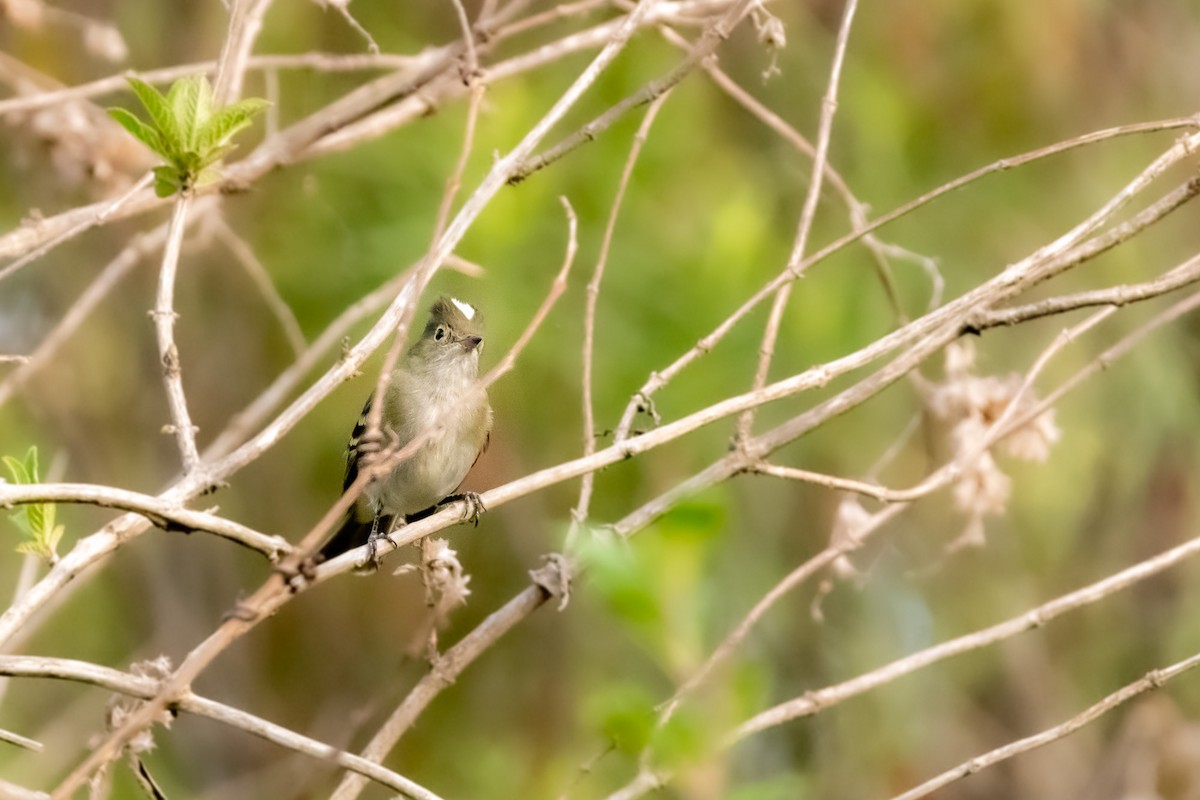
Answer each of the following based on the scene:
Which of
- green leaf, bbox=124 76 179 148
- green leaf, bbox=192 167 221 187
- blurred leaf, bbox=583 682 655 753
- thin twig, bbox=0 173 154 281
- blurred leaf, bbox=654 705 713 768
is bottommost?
blurred leaf, bbox=654 705 713 768

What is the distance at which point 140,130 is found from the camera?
2080mm

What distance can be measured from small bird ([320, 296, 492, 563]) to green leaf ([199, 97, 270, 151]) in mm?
1634

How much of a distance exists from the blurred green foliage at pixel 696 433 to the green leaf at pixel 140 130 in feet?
7.64

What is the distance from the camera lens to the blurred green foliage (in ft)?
15.3

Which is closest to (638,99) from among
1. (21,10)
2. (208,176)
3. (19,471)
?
(208,176)

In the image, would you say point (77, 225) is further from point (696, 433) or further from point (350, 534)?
point (696, 433)

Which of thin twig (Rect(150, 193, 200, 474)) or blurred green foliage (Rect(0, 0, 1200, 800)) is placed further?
blurred green foliage (Rect(0, 0, 1200, 800))

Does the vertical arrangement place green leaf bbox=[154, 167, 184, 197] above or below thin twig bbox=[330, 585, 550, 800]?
above

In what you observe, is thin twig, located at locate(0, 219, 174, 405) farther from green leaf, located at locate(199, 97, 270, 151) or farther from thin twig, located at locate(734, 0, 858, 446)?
thin twig, located at locate(734, 0, 858, 446)

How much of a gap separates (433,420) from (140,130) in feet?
6.03

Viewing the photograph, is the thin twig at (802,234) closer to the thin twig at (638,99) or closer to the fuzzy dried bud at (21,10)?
the thin twig at (638,99)

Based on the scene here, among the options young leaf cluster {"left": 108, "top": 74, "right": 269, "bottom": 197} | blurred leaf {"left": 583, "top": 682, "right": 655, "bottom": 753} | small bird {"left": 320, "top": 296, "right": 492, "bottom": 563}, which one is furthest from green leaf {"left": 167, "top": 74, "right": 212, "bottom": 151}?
small bird {"left": 320, "top": 296, "right": 492, "bottom": 563}

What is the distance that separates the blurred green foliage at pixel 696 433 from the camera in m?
4.68

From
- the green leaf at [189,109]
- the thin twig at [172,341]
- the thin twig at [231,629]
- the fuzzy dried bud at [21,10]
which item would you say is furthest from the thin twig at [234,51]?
the fuzzy dried bud at [21,10]
